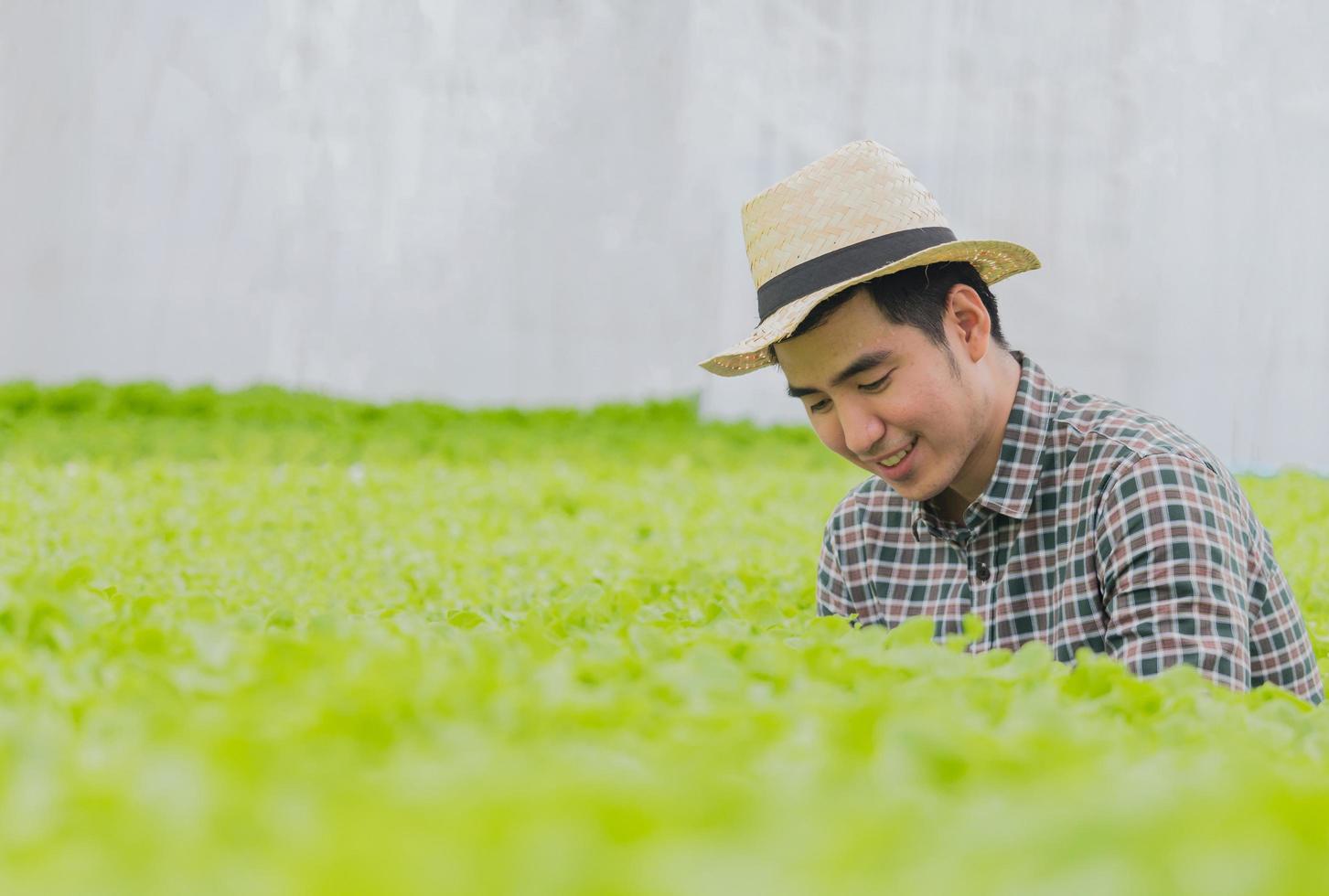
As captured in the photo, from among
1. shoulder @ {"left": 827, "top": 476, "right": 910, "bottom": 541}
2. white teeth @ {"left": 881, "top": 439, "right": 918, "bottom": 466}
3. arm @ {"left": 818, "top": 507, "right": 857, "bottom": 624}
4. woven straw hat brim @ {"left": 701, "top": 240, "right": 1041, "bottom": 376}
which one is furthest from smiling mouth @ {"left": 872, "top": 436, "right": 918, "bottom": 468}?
arm @ {"left": 818, "top": 507, "right": 857, "bottom": 624}

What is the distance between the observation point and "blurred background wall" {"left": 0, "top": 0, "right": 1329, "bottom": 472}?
14812 mm

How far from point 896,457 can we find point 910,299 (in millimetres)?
347

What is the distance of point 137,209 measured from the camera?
14797 millimetres

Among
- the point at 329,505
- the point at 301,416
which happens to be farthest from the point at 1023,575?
the point at 301,416

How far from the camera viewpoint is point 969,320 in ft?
9.11

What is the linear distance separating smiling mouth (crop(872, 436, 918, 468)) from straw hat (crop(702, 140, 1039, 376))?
344 mm

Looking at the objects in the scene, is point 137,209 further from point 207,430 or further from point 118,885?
point 118,885

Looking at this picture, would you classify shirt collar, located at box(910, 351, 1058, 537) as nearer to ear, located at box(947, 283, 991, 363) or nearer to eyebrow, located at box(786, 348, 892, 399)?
ear, located at box(947, 283, 991, 363)

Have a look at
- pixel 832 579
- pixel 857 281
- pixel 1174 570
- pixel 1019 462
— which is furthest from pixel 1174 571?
pixel 832 579

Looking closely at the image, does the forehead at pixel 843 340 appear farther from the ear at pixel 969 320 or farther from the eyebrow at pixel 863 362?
the ear at pixel 969 320

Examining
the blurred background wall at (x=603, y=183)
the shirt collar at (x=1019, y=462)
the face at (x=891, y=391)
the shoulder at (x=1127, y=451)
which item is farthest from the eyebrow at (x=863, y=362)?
the blurred background wall at (x=603, y=183)

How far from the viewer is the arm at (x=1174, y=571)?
2.37 meters

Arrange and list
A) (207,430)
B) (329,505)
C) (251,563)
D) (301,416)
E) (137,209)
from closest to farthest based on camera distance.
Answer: (251,563) → (329,505) → (207,430) → (301,416) → (137,209)

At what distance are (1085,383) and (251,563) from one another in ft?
41.6
